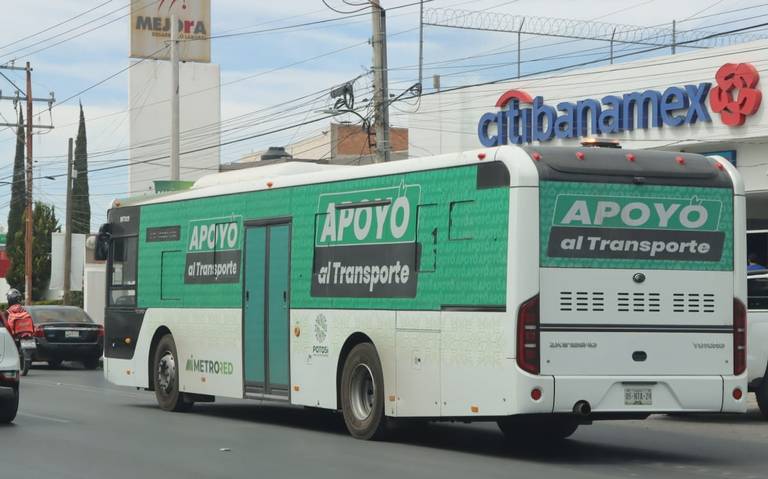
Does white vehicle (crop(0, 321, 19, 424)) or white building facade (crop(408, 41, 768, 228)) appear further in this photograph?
white building facade (crop(408, 41, 768, 228))

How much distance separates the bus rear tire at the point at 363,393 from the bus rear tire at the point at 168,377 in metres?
4.71

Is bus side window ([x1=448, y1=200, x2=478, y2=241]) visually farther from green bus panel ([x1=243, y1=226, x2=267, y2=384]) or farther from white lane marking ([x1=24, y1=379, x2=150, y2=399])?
white lane marking ([x1=24, y1=379, x2=150, y2=399])

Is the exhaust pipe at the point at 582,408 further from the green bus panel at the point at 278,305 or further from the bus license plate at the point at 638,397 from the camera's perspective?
the green bus panel at the point at 278,305

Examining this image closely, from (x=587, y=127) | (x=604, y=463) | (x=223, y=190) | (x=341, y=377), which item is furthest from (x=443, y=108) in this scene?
(x=604, y=463)

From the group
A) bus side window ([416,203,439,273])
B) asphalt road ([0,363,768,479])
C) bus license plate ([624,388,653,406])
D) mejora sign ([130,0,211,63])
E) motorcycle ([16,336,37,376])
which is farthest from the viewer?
mejora sign ([130,0,211,63])

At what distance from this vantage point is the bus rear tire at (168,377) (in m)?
19.5

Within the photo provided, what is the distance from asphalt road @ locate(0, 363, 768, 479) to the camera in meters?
12.4

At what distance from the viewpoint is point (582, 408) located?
42.2 ft

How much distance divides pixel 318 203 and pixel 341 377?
2.07 meters

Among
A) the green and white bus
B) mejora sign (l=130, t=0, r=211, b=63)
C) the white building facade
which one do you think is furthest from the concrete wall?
the green and white bus

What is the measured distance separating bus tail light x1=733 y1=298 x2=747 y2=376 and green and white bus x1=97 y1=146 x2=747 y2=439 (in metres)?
0.02

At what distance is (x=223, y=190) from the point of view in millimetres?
18500

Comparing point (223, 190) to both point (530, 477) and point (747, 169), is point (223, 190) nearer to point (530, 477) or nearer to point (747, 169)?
point (530, 477)

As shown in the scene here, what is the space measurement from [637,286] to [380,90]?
15.2 meters
